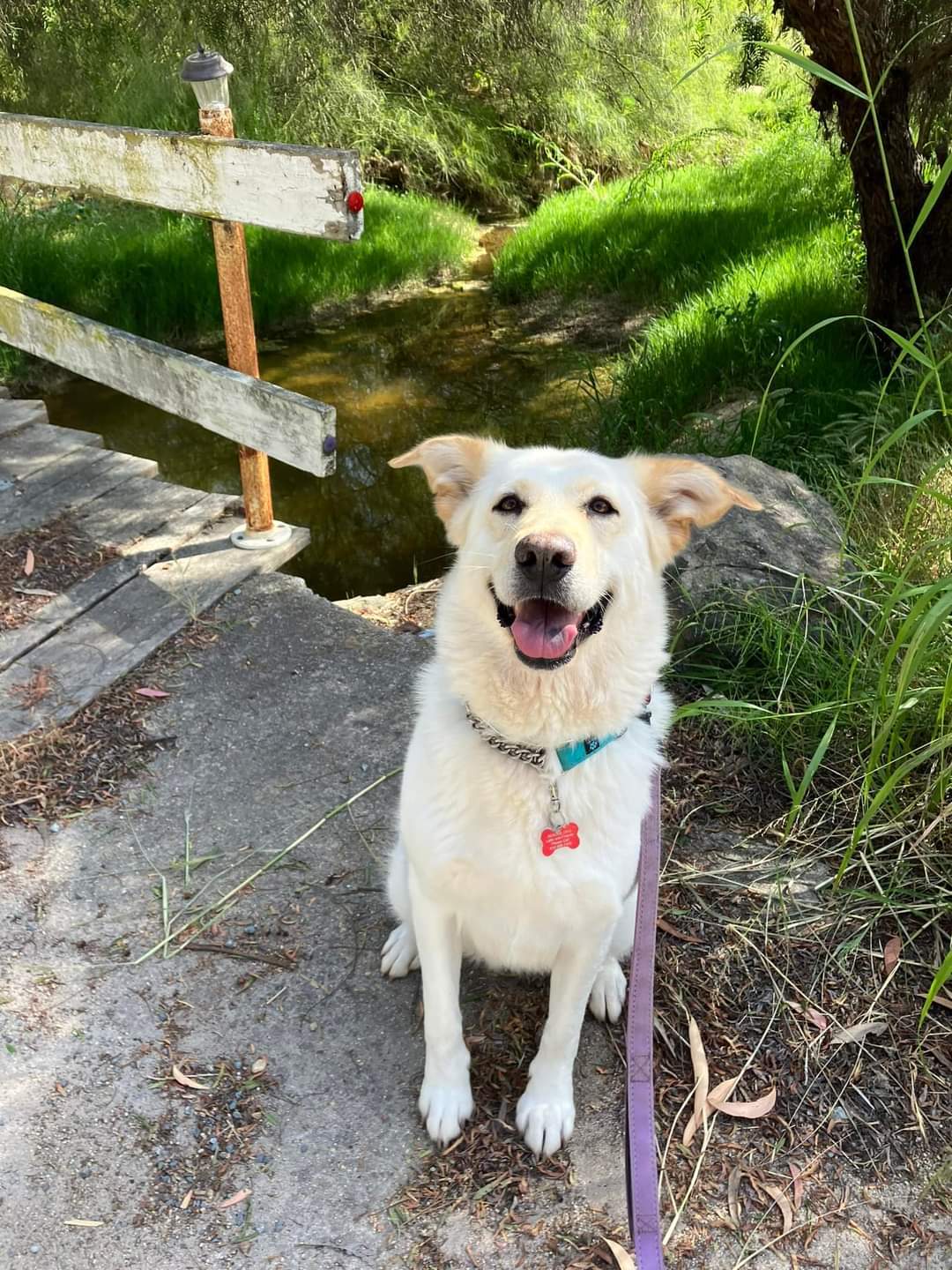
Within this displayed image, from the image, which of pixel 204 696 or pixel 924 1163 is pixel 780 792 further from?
pixel 204 696

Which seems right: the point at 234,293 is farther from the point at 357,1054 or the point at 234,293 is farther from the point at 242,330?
the point at 357,1054

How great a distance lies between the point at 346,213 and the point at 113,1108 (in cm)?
271

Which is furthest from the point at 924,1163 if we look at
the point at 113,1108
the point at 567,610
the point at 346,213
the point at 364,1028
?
the point at 346,213

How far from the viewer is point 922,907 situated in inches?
95.2

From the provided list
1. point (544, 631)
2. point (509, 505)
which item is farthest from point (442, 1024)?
point (509, 505)

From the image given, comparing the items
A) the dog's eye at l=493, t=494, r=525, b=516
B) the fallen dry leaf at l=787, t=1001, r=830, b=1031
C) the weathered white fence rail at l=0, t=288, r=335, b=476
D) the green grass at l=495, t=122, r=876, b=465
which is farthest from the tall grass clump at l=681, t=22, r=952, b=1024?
the weathered white fence rail at l=0, t=288, r=335, b=476

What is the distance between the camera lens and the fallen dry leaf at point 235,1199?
1.90 m

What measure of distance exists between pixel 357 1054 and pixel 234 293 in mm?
2843

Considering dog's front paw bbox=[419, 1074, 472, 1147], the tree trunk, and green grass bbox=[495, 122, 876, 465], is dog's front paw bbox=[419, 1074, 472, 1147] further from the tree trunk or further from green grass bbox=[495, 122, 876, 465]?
the tree trunk

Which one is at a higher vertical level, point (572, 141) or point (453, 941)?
point (572, 141)

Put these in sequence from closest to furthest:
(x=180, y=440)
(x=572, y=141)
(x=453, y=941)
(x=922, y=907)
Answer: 1. (x=453, y=941)
2. (x=922, y=907)
3. (x=180, y=440)
4. (x=572, y=141)

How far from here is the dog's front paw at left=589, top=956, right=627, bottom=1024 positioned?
2.31 m

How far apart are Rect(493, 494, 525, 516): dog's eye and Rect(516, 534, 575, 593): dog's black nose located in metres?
0.19

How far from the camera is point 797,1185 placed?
6.47 feet
